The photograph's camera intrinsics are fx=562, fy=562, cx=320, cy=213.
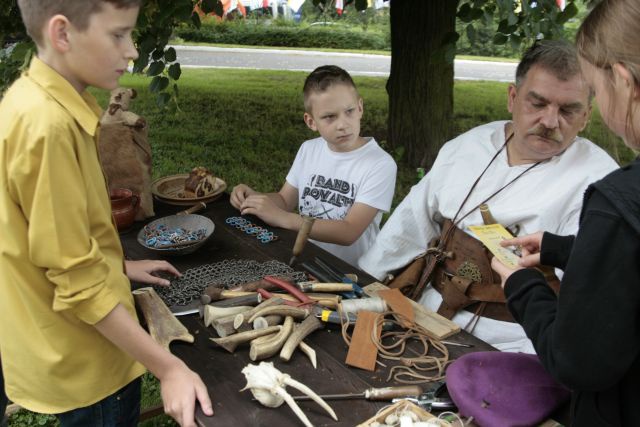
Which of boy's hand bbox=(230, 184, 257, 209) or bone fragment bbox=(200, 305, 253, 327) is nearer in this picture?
bone fragment bbox=(200, 305, 253, 327)

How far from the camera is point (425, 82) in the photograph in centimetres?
625

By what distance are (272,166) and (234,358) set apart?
17.4 feet

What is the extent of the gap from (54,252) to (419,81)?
17.9 ft

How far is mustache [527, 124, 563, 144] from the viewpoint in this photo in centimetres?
219

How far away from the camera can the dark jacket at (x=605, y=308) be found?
1.06 meters

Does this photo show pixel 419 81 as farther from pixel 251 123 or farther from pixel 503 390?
pixel 503 390

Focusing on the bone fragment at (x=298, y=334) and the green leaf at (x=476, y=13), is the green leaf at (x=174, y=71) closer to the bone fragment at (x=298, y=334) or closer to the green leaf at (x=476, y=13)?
the green leaf at (x=476, y=13)

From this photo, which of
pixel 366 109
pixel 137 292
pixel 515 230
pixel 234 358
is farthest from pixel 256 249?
pixel 366 109

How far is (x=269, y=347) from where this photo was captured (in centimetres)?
166

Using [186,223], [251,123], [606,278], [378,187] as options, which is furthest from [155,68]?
[251,123]

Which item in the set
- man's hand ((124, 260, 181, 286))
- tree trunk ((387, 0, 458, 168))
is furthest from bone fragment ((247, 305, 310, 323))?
tree trunk ((387, 0, 458, 168))

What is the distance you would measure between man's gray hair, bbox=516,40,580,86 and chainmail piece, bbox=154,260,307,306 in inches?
48.3

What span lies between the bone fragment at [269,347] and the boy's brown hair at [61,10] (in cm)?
97

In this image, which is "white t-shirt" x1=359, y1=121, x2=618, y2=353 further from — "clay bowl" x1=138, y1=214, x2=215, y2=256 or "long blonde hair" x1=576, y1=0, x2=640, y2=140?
"long blonde hair" x1=576, y1=0, x2=640, y2=140
